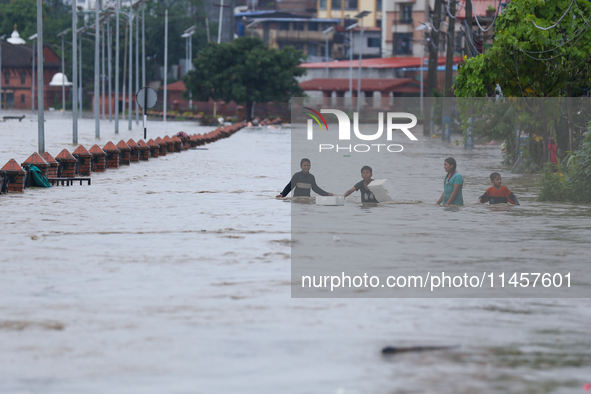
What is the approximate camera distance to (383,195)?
1834cm

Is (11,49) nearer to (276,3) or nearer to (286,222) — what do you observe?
(276,3)

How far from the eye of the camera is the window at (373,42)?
11000 cm

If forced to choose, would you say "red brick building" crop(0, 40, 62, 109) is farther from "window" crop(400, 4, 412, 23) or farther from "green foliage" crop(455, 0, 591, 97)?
"green foliage" crop(455, 0, 591, 97)

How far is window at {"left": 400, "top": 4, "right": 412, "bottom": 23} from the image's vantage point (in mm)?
99938

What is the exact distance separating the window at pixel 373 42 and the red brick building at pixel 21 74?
128ft

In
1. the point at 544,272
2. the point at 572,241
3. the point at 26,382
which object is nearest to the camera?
the point at 26,382

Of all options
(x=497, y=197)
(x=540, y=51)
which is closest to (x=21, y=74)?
(x=540, y=51)

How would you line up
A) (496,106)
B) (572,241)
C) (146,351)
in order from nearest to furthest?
(146,351), (572,241), (496,106)

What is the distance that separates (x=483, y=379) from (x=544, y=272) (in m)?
4.49

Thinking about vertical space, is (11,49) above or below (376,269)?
above

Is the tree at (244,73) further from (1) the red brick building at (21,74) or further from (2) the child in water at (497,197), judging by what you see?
(2) the child in water at (497,197)

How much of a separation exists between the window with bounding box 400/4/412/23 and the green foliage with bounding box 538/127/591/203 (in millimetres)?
82781

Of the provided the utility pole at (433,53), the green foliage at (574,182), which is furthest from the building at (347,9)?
the green foliage at (574,182)

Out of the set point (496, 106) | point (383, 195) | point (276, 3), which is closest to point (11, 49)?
point (276, 3)
